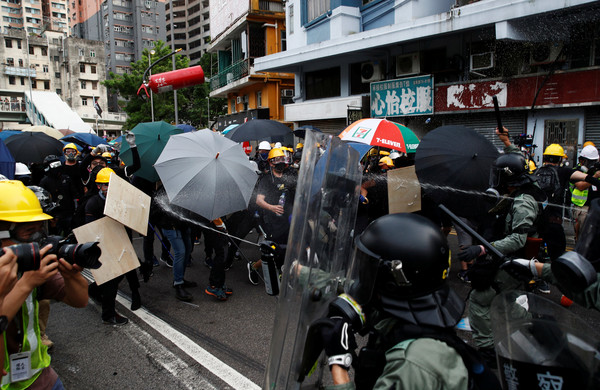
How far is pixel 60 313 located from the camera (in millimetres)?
4996

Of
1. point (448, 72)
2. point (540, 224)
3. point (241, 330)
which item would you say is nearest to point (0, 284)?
point (241, 330)

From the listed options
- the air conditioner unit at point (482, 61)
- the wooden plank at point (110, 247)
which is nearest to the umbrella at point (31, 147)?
the wooden plank at point (110, 247)

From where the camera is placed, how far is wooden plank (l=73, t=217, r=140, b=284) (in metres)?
3.98

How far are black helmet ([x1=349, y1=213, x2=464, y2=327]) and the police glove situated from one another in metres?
0.16

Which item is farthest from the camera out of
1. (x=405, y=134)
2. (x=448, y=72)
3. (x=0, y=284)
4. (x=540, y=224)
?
(x=448, y=72)

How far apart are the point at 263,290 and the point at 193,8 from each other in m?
75.4

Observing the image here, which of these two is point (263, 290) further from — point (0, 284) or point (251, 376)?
point (0, 284)

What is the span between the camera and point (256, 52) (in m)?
25.8

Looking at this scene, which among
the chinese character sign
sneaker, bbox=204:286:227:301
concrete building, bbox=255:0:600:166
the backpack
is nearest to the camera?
sneaker, bbox=204:286:227:301

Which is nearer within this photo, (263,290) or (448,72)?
(263,290)

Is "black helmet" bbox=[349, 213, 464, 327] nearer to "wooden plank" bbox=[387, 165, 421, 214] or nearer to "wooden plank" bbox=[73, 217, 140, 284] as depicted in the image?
"wooden plank" bbox=[73, 217, 140, 284]

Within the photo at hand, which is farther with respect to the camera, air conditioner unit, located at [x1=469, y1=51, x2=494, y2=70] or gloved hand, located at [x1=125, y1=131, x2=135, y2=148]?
air conditioner unit, located at [x1=469, y1=51, x2=494, y2=70]

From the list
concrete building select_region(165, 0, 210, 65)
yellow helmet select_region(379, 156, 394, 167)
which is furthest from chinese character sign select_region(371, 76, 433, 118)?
concrete building select_region(165, 0, 210, 65)

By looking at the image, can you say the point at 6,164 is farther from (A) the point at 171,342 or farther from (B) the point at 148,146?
(A) the point at 171,342
